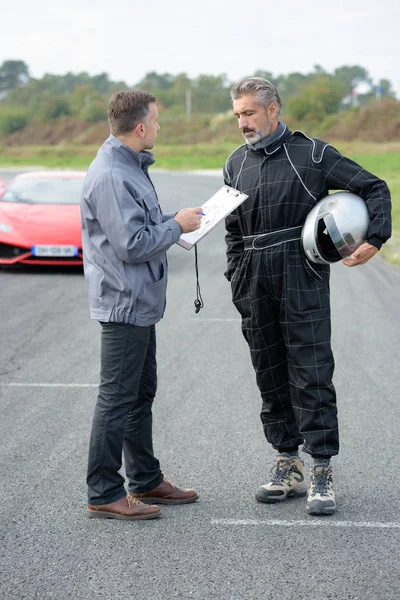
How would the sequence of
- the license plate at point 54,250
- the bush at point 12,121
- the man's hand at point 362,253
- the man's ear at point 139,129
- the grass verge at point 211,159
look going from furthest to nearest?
the bush at point 12,121
the grass verge at point 211,159
the license plate at point 54,250
the man's hand at point 362,253
the man's ear at point 139,129

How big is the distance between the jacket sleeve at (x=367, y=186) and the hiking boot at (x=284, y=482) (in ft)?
3.94

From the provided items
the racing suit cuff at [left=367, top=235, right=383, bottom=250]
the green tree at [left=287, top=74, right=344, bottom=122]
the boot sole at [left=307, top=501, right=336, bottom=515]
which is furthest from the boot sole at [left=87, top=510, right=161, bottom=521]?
the green tree at [left=287, top=74, right=344, bottom=122]

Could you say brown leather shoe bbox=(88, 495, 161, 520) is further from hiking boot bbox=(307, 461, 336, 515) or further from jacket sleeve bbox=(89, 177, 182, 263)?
jacket sleeve bbox=(89, 177, 182, 263)

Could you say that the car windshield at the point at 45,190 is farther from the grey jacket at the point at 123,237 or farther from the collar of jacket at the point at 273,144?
the grey jacket at the point at 123,237

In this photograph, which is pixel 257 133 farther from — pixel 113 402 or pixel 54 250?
pixel 54 250

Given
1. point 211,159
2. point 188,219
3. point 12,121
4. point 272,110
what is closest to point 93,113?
point 12,121

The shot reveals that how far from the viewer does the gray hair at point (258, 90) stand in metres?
4.32

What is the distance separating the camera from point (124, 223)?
155 inches

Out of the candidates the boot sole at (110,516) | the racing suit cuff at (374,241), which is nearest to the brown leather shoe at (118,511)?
the boot sole at (110,516)

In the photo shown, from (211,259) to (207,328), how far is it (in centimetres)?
513

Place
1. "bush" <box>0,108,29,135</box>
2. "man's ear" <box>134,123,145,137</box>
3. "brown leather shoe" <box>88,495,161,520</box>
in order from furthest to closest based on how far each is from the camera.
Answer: "bush" <box>0,108,29,135</box>, "brown leather shoe" <box>88,495,161,520</box>, "man's ear" <box>134,123,145,137</box>

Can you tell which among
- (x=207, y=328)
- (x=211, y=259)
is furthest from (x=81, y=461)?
(x=211, y=259)

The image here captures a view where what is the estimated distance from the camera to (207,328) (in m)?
8.89

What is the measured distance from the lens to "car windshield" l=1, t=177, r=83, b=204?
13414mm
